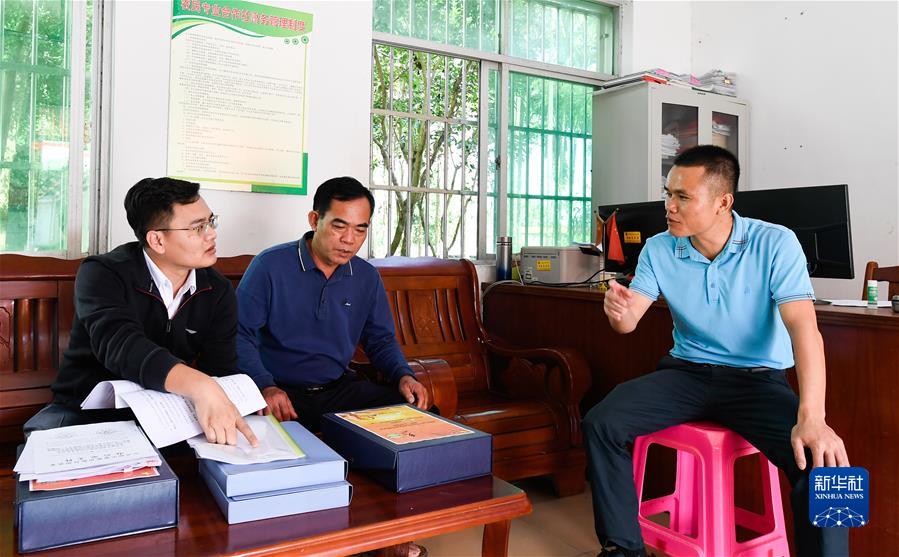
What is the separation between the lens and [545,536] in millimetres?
2123

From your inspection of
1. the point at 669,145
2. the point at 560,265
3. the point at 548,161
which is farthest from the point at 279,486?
the point at 669,145

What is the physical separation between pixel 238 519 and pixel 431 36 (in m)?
2.70

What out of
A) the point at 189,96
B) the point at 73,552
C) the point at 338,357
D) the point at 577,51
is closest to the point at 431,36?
the point at 577,51

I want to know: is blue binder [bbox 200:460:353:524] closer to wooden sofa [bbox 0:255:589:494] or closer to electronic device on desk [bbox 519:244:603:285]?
wooden sofa [bbox 0:255:589:494]

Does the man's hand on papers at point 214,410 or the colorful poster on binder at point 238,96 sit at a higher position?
the colorful poster on binder at point 238,96

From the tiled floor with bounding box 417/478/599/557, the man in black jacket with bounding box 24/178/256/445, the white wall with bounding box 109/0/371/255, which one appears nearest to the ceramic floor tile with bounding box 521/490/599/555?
the tiled floor with bounding box 417/478/599/557

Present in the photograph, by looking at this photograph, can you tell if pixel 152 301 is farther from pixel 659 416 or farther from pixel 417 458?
pixel 659 416

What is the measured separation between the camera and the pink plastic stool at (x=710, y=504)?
5.24 ft

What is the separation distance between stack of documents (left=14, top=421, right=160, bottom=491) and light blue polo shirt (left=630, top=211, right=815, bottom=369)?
4.70 ft

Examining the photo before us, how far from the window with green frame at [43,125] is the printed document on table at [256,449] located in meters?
1.57

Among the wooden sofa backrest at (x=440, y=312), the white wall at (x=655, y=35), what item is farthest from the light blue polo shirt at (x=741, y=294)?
the white wall at (x=655, y=35)

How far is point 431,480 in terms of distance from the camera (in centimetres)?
106

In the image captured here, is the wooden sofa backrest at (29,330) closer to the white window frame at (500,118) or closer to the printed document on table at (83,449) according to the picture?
the printed document on table at (83,449)

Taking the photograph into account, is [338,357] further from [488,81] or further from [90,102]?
[488,81]
